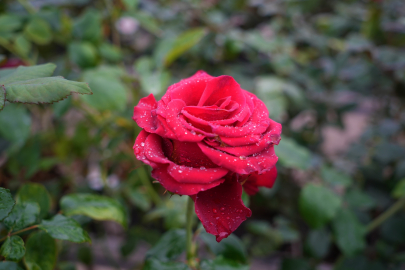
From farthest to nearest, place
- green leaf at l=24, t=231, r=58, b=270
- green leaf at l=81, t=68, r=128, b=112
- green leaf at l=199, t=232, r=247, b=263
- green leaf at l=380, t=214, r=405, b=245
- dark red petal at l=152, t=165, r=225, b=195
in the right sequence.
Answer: green leaf at l=380, t=214, r=405, b=245 → green leaf at l=81, t=68, r=128, b=112 → green leaf at l=199, t=232, r=247, b=263 → green leaf at l=24, t=231, r=58, b=270 → dark red petal at l=152, t=165, r=225, b=195

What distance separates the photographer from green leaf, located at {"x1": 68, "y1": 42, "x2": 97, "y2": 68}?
0.68 metres

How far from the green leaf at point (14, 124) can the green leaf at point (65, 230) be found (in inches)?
11.5

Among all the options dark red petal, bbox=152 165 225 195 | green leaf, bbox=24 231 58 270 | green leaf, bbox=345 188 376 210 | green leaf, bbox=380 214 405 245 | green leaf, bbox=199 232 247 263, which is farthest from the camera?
green leaf, bbox=380 214 405 245

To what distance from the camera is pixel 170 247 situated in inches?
18.3

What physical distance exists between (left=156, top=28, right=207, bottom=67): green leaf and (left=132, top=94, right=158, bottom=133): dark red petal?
15.3 inches

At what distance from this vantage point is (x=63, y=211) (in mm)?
426

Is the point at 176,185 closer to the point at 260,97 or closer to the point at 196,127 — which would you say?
the point at 196,127

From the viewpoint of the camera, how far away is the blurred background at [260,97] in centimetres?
66

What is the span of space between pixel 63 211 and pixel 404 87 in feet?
3.58

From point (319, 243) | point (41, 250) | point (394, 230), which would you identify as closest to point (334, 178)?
point (319, 243)

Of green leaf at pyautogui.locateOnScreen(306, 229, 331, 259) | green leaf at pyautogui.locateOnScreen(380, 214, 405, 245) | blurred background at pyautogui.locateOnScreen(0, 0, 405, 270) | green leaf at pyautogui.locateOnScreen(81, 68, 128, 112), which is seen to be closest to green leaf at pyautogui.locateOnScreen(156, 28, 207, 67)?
blurred background at pyautogui.locateOnScreen(0, 0, 405, 270)

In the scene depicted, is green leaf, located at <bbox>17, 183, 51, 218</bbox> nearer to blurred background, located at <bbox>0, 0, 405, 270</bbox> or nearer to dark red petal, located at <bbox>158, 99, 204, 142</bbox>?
blurred background, located at <bbox>0, 0, 405, 270</bbox>

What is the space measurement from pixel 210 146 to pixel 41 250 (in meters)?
0.30

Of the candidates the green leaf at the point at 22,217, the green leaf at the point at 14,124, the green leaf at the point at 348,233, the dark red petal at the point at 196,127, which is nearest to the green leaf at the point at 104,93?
the green leaf at the point at 14,124
